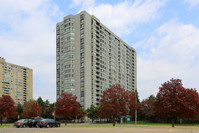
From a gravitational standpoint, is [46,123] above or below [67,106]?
below

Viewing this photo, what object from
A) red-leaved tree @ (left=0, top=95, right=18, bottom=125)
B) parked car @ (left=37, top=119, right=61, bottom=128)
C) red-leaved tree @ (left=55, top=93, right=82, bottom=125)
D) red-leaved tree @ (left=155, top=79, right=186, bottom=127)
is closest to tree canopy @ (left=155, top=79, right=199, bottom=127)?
red-leaved tree @ (left=155, top=79, right=186, bottom=127)

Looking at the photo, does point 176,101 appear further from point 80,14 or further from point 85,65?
point 80,14

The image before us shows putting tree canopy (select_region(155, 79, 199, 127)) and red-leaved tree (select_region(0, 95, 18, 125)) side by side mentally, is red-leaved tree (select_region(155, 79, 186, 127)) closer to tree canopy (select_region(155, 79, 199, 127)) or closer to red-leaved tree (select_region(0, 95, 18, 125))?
tree canopy (select_region(155, 79, 199, 127))

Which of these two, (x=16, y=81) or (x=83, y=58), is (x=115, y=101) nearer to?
(x=83, y=58)

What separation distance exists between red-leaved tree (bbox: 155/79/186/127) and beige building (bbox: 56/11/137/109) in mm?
63293

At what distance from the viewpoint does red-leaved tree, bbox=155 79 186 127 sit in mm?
39562

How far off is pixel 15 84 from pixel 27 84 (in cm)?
1290

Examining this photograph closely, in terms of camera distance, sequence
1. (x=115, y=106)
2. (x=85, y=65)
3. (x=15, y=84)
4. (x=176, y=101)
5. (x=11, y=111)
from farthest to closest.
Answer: (x=15, y=84) → (x=85, y=65) → (x=11, y=111) → (x=115, y=106) → (x=176, y=101)

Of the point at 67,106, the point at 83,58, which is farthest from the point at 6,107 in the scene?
the point at 83,58

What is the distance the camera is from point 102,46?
392ft

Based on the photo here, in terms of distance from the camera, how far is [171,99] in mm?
Result: 40125

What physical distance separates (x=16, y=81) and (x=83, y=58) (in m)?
84.9

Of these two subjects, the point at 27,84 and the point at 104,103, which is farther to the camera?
the point at 27,84

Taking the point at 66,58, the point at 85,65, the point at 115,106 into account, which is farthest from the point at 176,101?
the point at 66,58
